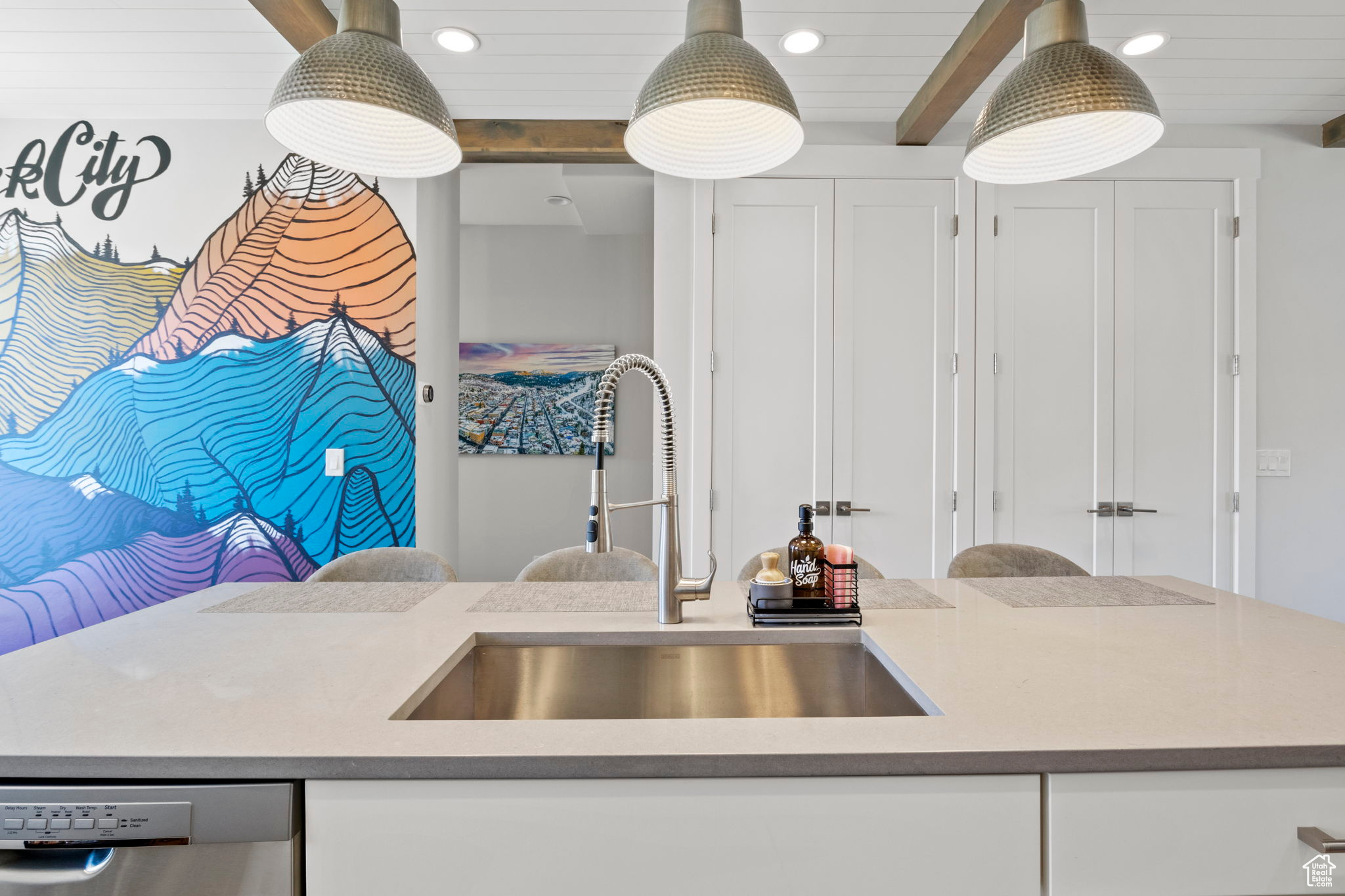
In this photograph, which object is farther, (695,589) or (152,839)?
(695,589)

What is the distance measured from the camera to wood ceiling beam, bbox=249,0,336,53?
1.93m

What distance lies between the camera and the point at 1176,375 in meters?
2.92

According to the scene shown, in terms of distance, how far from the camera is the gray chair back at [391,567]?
6.07 ft

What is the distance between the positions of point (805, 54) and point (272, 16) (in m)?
1.68

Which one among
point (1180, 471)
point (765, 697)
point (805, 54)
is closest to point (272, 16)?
point (805, 54)

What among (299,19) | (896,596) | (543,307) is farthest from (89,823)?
(543,307)

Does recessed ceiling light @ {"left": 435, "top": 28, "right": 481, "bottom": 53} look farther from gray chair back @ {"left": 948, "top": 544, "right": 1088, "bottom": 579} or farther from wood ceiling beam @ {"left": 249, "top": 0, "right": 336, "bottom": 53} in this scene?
gray chair back @ {"left": 948, "top": 544, "right": 1088, "bottom": 579}

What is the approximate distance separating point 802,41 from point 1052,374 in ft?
5.63

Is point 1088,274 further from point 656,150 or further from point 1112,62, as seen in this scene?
point 656,150

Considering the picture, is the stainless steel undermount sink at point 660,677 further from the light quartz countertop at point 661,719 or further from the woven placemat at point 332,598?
the woven placemat at point 332,598

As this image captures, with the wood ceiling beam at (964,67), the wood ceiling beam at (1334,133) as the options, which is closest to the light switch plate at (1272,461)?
the wood ceiling beam at (1334,133)

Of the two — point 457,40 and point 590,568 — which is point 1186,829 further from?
point 457,40

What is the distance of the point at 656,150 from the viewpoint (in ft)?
4.62

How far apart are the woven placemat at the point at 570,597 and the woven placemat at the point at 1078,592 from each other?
30.7 inches
